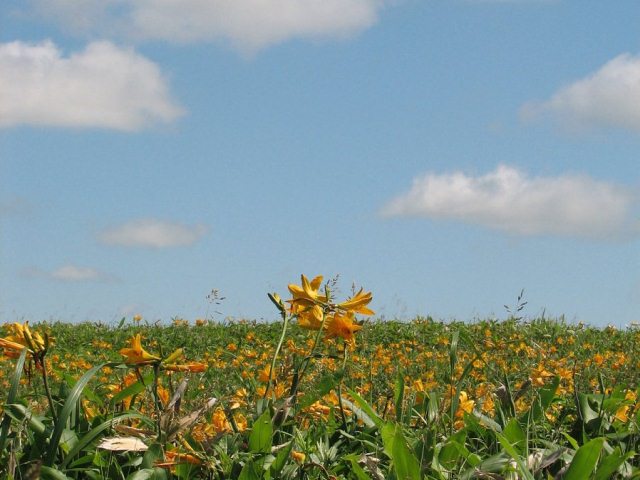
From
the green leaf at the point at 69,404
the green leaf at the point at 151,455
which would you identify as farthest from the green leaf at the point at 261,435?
the green leaf at the point at 69,404

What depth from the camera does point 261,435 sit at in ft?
8.13

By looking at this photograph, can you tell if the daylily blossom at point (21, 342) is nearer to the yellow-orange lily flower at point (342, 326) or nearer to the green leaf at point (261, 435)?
the green leaf at point (261, 435)

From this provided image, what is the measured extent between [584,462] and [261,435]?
0.97 metres

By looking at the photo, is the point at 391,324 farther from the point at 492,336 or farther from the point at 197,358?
the point at 197,358

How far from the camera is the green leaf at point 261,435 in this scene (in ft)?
8.10

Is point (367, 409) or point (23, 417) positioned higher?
point (367, 409)

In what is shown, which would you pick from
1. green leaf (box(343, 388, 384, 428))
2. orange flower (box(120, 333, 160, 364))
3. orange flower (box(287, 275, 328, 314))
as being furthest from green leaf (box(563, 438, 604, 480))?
orange flower (box(120, 333, 160, 364))

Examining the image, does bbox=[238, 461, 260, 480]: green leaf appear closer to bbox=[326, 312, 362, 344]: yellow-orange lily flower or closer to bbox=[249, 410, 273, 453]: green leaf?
bbox=[249, 410, 273, 453]: green leaf

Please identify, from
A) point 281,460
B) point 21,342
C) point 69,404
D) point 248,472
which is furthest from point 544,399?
point 21,342

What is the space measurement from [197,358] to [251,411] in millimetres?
7642

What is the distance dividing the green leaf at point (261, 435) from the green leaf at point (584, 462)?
897mm

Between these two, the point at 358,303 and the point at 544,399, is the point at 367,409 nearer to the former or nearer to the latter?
the point at 358,303

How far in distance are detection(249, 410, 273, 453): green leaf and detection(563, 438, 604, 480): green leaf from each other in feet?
2.94

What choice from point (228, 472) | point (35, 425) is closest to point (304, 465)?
point (228, 472)
